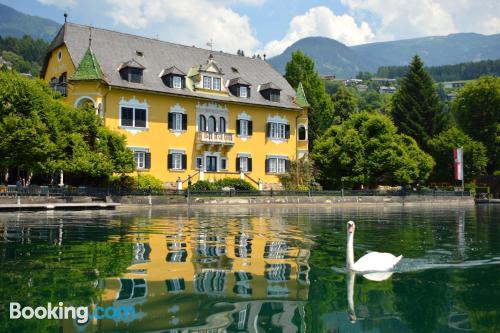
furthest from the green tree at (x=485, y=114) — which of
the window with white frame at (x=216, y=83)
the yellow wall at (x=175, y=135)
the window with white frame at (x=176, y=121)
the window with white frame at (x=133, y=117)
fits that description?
the window with white frame at (x=133, y=117)

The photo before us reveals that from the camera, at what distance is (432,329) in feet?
22.2

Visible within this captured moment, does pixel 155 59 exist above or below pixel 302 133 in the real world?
above

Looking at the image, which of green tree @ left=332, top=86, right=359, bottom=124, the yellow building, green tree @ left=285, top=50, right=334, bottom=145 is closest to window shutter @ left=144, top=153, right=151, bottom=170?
the yellow building

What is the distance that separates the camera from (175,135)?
50.6 m

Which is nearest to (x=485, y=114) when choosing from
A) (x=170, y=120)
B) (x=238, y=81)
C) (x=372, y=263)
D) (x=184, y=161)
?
(x=238, y=81)

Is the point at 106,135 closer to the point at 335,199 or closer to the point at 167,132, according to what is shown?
the point at 167,132

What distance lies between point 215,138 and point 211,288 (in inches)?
1704

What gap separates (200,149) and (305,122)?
551 inches

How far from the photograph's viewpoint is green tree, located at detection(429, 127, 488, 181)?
66.1m

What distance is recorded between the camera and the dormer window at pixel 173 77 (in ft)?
164

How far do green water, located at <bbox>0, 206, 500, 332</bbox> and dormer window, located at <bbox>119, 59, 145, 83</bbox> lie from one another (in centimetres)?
3227

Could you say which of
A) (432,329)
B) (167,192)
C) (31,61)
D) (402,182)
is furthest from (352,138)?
(31,61)

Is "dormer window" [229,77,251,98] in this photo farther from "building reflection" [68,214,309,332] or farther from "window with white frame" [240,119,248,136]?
"building reflection" [68,214,309,332]

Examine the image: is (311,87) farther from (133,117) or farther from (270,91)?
(133,117)
